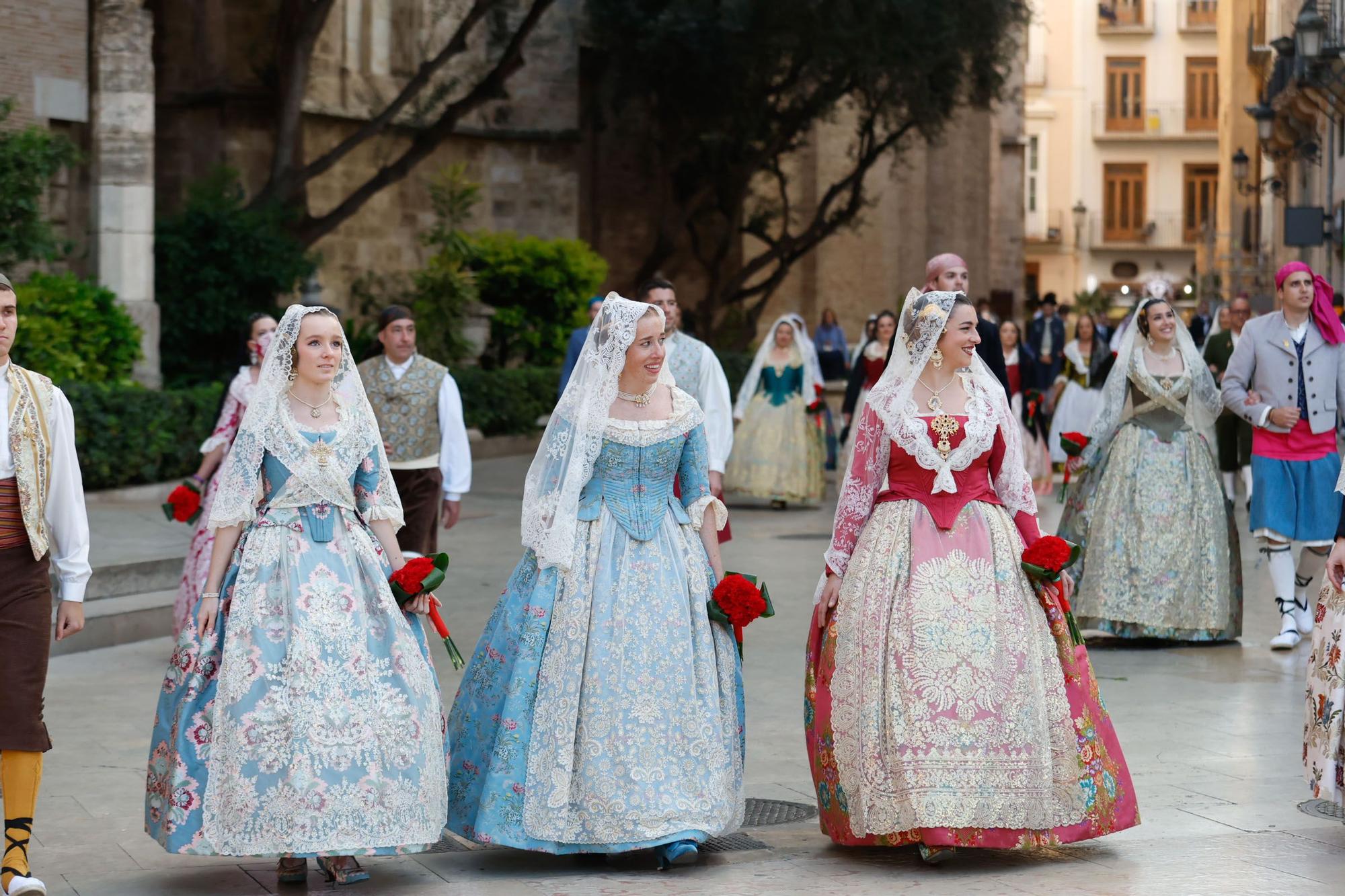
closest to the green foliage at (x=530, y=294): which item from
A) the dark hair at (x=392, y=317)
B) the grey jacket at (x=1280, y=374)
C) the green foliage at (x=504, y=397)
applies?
the green foliage at (x=504, y=397)

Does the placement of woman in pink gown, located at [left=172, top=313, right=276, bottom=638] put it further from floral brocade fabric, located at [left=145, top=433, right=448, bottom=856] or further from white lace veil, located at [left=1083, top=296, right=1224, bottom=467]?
white lace veil, located at [left=1083, top=296, right=1224, bottom=467]

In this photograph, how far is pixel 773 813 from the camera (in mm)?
6590

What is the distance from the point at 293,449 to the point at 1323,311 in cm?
587

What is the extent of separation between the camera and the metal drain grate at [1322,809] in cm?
637

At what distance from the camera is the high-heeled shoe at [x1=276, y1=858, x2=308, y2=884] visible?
18.3ft

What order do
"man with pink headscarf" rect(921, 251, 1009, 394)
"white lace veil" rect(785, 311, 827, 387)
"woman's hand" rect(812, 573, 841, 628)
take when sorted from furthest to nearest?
"white lace veil" rect(785, 311, 827, 387) < "man with pink headscarf" rect(921, 251, 1009, 394) < "woman's hand" rect(812, 573, 841, 628)

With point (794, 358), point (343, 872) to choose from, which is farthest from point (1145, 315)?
point (794, 358)

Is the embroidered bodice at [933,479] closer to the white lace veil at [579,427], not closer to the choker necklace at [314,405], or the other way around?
the white lace veil at [579,427]

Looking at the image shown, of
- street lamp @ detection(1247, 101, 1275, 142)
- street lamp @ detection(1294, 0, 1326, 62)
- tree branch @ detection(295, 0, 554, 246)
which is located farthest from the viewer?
street lamp @ detection(1247, 101, 1275, 142)

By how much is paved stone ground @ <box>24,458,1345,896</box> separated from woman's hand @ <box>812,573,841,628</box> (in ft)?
2.41

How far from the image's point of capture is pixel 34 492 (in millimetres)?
5461

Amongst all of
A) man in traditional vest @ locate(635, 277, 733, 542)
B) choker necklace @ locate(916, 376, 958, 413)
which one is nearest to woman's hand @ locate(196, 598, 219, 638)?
choker necklace @ locate(916, 376, 958, 413)

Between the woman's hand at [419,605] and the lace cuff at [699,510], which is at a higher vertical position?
the lace cuff at [699,510]

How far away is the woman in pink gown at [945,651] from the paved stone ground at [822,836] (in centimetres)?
19
